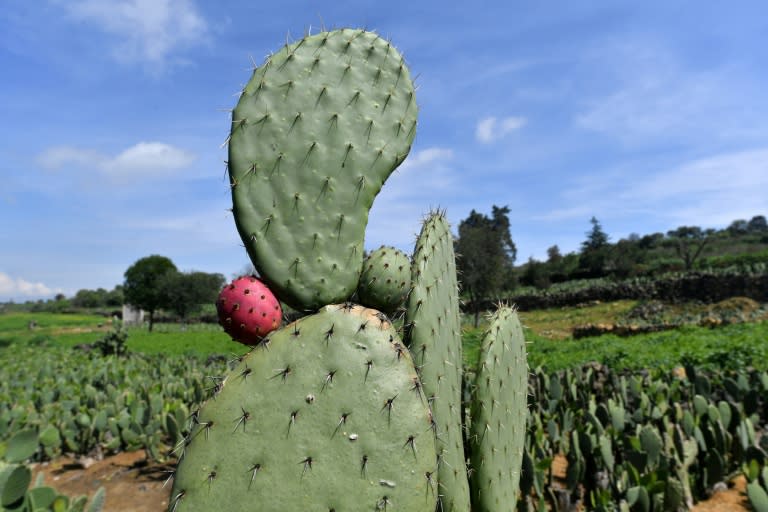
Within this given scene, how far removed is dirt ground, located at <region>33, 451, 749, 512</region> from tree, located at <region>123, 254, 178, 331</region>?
36315mm

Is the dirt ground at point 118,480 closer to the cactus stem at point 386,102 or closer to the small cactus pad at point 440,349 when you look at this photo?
the small cactus pad at point 440,349

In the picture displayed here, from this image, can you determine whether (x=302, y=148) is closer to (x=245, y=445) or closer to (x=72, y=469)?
(x=245, y=445)

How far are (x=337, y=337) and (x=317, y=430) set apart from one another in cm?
24

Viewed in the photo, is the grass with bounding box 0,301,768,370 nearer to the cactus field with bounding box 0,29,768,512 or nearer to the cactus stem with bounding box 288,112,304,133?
the cactus field with bounding box 0,29,768,512

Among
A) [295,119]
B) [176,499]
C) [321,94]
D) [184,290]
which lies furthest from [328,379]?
[184,290]

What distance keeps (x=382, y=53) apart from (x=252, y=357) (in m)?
1.13

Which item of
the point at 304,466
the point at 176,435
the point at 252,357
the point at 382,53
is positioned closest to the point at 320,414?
the point at 304,466

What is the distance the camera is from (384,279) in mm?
1730

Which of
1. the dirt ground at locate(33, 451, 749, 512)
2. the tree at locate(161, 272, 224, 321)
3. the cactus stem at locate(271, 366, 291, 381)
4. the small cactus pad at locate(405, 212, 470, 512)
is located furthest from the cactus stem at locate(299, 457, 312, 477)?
the tree at locate(161, 272, 224, 321)

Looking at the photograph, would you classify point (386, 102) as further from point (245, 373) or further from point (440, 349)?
point (245, 373)

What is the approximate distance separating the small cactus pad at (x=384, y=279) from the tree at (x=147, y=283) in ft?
132

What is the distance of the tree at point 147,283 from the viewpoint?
127 ft

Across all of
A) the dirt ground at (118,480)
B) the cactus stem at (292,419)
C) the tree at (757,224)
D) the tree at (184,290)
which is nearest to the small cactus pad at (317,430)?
the cactus stem at (292,419)

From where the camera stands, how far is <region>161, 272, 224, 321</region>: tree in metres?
38.1
